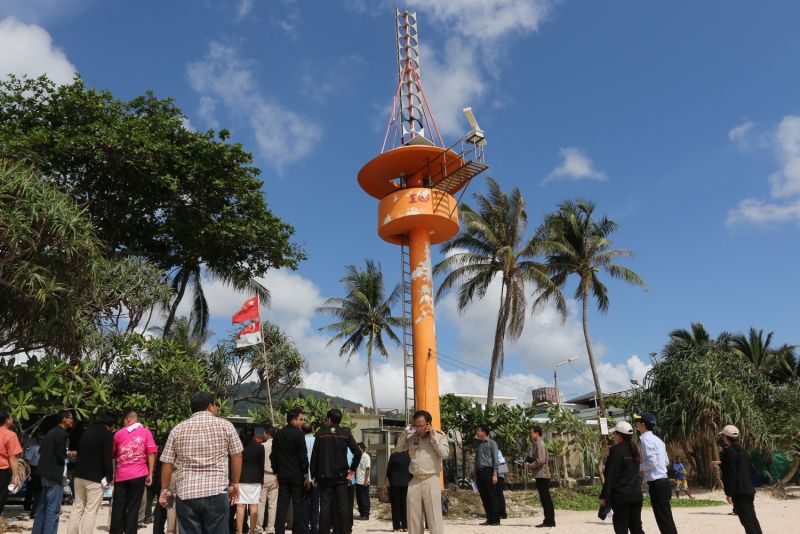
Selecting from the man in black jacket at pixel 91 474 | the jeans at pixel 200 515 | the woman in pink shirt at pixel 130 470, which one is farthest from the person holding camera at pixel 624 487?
the man in black jacket at pixel 91 474

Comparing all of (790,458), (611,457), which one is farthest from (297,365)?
(611,457)

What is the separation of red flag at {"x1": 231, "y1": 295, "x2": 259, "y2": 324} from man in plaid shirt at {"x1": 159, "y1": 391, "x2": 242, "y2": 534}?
11.7 m

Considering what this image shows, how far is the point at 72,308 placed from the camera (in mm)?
14016

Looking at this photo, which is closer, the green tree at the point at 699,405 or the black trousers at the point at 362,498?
the black trousers at the point at 362,498

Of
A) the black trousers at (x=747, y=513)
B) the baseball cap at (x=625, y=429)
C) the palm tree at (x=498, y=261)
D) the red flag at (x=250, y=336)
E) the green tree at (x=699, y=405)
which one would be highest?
the palm tree at (x=498, y=261)

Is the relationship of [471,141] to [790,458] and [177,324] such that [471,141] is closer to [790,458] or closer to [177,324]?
[790,458]

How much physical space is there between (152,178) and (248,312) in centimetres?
826

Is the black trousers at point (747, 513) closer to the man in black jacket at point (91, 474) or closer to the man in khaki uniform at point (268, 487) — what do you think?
the man in khaki uniform at point (268, 487)

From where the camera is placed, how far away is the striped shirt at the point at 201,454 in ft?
15.3

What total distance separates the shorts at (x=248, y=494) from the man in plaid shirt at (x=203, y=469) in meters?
3.16

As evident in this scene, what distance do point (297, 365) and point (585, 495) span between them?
1552cm

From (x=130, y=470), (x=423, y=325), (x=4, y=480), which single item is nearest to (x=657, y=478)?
(x=130, y=470)

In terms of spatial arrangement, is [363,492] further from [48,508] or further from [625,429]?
[625,429]

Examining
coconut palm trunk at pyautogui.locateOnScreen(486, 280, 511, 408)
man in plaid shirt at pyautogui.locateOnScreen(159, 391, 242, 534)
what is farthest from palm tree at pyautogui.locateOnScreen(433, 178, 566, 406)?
man in plaid shirt at pyautogui.locateOnScreen(159, 391, 242, 534)
